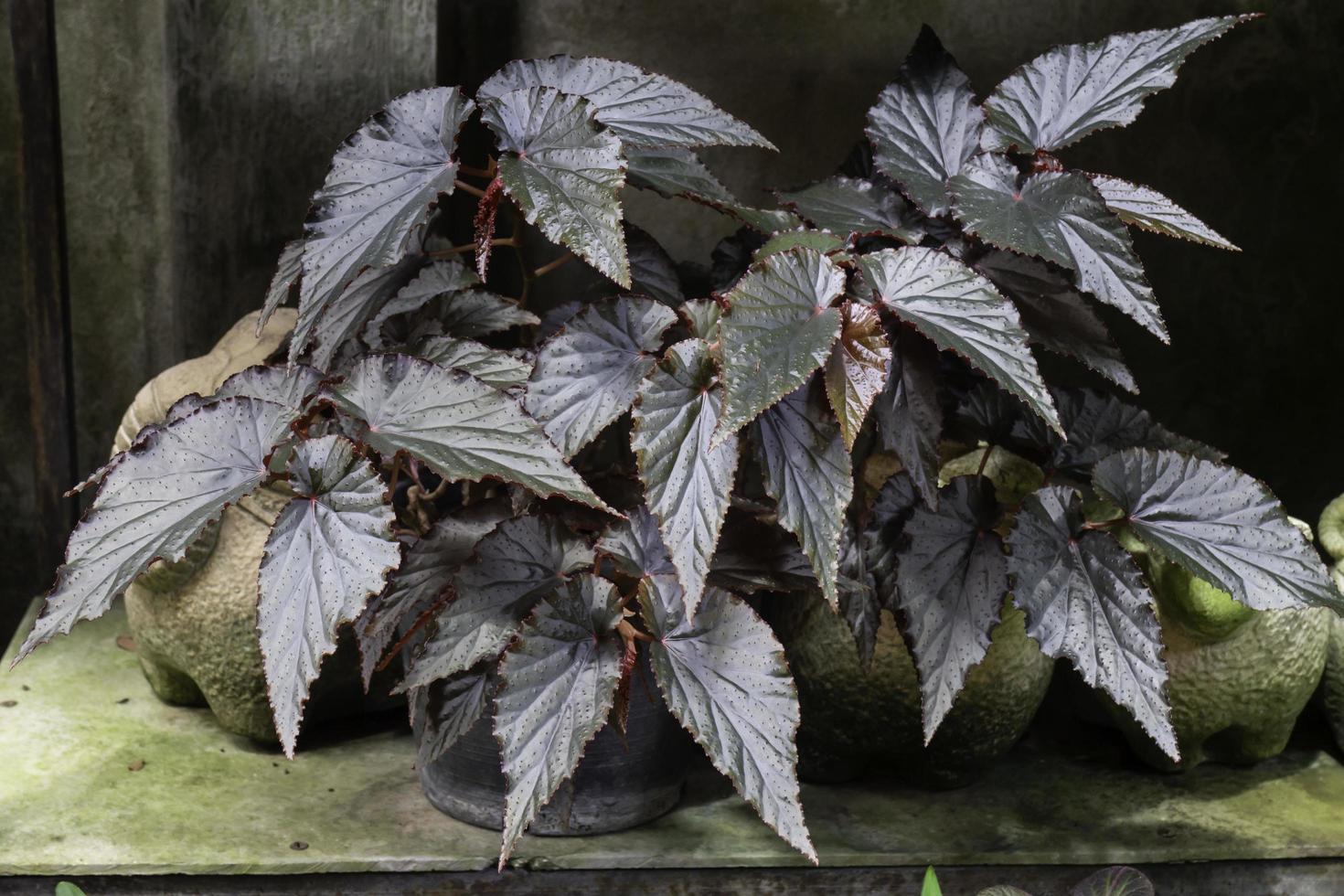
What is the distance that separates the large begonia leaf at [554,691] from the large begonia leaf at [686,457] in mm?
161

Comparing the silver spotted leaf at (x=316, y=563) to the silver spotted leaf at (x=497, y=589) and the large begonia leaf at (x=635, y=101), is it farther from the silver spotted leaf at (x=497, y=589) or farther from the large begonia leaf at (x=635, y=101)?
the large begonia leaf at (x=635, y=101)

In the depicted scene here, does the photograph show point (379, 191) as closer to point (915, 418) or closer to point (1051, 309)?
point (915, 418)

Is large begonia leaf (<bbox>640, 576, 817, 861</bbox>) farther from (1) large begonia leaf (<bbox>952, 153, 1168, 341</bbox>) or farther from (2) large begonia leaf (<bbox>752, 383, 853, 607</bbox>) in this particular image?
(1) large begonia leaf (<bbox>952, 153, 1168, 341</bbox>)

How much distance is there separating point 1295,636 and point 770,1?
1132 millimetres

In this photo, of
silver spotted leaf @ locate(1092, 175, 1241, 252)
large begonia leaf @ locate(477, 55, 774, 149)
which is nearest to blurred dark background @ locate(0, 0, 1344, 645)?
large begonia leaf @ locate(477, 55, 774, 149)

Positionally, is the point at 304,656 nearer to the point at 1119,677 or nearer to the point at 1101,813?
the point at 1119,677

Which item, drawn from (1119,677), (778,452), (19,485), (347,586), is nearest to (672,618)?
(778,452)

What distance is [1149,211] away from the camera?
1.62 m

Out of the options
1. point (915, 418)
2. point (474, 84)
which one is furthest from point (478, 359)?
point (474, 84)

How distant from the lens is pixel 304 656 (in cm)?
134

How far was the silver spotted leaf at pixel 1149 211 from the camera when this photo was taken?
1.58m

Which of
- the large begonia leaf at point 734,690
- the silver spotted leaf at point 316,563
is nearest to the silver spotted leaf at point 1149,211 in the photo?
the large begonia leaf at point 734,690

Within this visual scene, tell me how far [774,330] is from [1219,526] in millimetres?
539

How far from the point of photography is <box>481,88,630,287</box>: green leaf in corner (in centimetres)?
143
